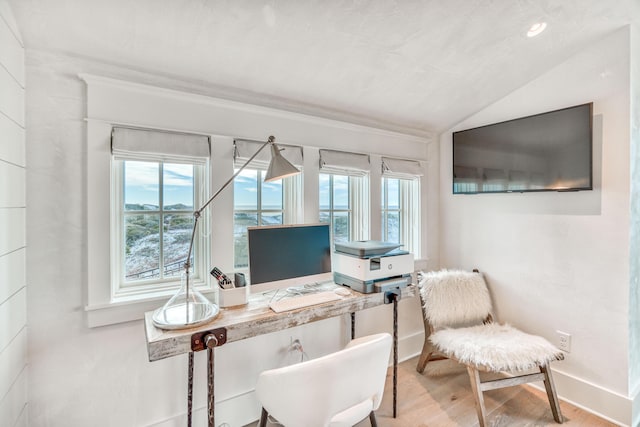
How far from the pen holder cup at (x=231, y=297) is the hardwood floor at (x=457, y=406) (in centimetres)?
91

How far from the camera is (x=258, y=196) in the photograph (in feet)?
6.82

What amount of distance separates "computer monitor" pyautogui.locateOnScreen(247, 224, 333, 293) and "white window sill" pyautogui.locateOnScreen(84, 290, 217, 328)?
1.72 feet

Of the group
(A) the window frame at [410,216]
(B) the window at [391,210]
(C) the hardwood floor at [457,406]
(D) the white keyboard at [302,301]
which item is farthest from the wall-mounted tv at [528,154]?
(D) the white keyboard at [302,301]

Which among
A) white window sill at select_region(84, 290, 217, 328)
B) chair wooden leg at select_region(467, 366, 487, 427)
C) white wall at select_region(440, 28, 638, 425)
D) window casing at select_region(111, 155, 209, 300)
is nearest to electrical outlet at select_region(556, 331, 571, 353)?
white wall at select_region(440, 28, 638, 425)

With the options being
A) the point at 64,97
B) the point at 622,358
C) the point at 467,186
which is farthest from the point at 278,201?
the point at 622,358

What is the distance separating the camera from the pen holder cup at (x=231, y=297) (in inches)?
62.4

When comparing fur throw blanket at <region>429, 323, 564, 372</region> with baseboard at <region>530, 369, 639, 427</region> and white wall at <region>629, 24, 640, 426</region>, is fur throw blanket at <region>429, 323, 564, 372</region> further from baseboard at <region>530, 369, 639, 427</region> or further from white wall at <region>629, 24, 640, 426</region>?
white wall at <region>629, 24, 640, 426</region>

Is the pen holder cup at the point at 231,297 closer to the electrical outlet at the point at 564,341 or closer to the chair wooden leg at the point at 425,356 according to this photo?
the chair wooden leg at the point at 425,356

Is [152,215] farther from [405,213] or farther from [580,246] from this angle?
[580,246]

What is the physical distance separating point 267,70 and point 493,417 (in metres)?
2.61

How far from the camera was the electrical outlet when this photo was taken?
214 cm

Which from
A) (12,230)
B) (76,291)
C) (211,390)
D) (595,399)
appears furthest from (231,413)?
(595,399)

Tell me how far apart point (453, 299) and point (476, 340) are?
0.37 m

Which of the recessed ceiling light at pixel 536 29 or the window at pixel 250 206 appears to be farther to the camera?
the window at pixel 250 206
